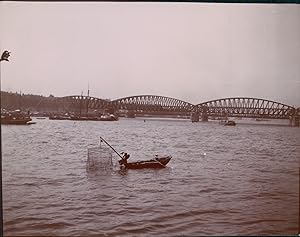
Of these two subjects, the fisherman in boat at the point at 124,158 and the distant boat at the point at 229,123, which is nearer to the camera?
the fisherman in boat at the point at 124,158

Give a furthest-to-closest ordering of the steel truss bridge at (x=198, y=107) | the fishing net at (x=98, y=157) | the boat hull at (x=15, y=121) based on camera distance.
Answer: the steel truss bridge at (x=198, y=107), the fishing net at (x=98, y=157), the boat hull at (x=15, y=121)

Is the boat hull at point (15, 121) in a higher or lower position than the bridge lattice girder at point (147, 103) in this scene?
lower

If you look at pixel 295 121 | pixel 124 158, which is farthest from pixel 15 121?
pixel 295 121

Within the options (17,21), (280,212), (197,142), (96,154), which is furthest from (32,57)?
(280,212)

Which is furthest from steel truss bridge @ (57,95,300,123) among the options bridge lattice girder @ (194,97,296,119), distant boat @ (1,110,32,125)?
distant boat @ (1,110,32,125)

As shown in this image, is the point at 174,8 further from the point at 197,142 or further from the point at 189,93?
the point at 197,142

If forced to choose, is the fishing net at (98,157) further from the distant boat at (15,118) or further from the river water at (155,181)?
the distant boat at (15,118)

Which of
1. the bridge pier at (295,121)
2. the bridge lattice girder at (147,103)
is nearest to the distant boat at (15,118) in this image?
the bridge lattice girder at (147,103)
